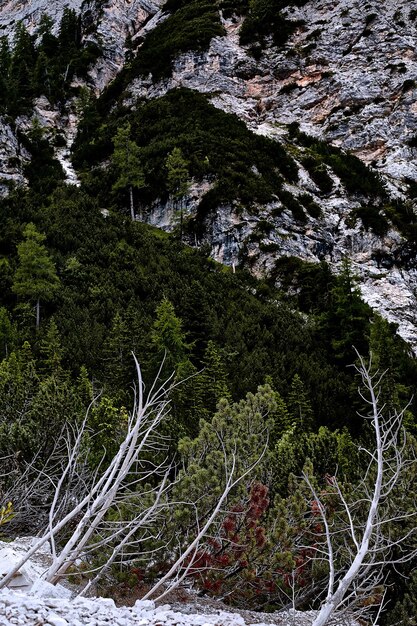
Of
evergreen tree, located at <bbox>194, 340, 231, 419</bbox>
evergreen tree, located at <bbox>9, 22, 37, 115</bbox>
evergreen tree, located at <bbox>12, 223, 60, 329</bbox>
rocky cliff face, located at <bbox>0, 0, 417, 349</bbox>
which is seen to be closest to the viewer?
evergreen tree, located at <bbox>194, 340, 231, 419</bbox>

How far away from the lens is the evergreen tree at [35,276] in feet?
80.4

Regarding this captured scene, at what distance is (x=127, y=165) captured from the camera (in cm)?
4306

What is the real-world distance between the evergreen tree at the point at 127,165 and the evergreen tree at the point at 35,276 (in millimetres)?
16984

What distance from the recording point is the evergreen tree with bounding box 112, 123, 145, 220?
140 ft

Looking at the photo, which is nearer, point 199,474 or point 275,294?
point 199,474

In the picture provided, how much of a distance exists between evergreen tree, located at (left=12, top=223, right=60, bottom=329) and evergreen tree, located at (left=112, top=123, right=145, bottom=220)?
55.7 ft

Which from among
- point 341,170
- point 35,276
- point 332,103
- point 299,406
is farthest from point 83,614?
point 332,103

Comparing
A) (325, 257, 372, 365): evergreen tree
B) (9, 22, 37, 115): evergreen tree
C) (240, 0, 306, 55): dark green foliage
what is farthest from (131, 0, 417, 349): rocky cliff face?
(9, 22, 37, 115): evergreen tree

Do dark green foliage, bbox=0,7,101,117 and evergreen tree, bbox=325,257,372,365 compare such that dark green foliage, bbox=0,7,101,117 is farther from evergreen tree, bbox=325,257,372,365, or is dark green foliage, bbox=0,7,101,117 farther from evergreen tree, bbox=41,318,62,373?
evergreen tree, bbox=325,257,372,365

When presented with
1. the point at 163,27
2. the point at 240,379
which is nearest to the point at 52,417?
the point at 240,379

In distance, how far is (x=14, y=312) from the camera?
1014 inches

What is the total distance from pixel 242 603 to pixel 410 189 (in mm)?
40497

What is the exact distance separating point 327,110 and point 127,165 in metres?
19.5

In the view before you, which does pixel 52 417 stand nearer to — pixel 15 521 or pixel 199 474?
pixel 15 521
